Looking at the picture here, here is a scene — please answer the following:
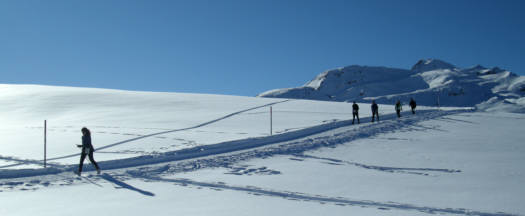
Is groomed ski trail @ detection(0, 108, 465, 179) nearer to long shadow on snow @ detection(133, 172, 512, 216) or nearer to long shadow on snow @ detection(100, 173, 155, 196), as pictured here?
long shadow on snow @ detection(100, 173, 155, 196)

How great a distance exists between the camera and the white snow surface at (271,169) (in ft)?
24.9

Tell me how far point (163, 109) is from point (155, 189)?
76.4 feet

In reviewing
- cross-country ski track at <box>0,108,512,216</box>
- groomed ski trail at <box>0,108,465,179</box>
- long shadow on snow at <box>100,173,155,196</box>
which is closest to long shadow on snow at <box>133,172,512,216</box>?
cross-country ski track at <box>0,108,512,216</box>

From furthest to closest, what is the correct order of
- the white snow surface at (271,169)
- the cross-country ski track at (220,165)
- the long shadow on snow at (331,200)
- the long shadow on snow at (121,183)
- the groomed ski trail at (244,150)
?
the groomed ski trail at (244,150) < the long shadow on snow at (121,183) < the cross-country ski track at (220,165) < the white snow surface at (271,169) < the long shadow on snow at (331,200)

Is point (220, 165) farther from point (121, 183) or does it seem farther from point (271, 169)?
point (121, 183)

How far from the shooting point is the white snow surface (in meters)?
7.60

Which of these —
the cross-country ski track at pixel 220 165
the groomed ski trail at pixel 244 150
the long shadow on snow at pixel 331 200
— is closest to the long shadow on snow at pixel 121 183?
the cross-country ski track at pixel 220 165

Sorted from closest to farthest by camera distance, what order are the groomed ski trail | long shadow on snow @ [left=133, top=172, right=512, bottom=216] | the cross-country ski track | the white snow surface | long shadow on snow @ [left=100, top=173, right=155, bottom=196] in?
1. long shadow on snow @ [left=133, top=172, right=512, bottom=216]
2. the white snow surface
3. the cross-country ski track
4. long shadow on snow @ [left=100, top=173, right=155, bottom=196]
5. the groomed ski trail

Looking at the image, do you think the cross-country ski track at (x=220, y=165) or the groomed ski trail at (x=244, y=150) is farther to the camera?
the groomed ski trail at (x=244, y=150)

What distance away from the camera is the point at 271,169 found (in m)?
11.2

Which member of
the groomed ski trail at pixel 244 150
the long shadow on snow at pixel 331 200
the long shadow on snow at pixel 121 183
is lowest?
the long shadow on snow at pixel 331 200

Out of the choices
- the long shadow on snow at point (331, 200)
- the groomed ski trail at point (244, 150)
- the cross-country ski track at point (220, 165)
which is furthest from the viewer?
the groomed ski trail at point (244, 150)

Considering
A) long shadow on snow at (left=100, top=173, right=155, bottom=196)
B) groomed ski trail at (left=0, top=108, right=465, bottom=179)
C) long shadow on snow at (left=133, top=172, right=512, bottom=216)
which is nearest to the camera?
long shadow on snow at (left=133, top=172, right=512, bottom=216)

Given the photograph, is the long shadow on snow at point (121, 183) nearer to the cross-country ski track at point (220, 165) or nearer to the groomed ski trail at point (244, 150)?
the cross-country ski track at point (220, 165)
